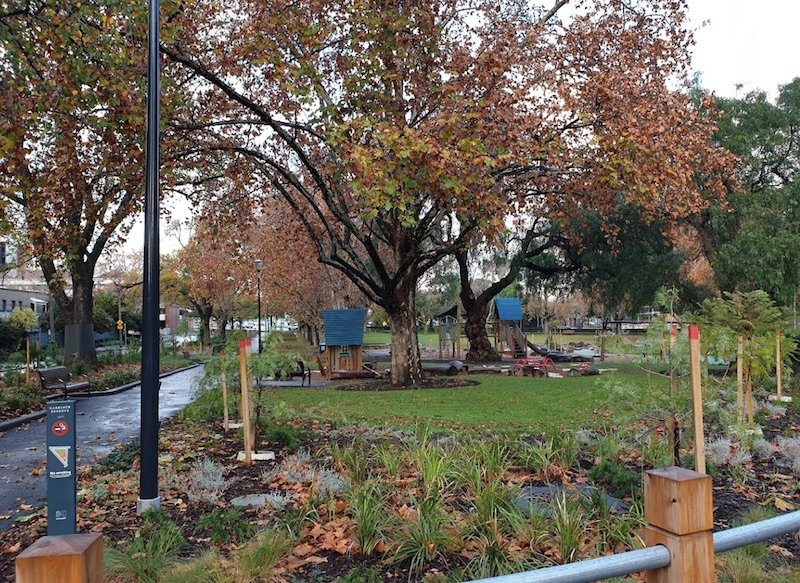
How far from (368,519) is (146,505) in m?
2.28

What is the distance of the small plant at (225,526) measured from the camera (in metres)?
4.98

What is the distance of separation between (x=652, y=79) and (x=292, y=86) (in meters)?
10.4

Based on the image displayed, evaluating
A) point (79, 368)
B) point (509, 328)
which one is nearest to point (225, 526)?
point (79, 368)

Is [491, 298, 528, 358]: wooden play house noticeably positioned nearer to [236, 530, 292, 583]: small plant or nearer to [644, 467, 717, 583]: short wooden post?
[236, 530, 292, 583]: small plant

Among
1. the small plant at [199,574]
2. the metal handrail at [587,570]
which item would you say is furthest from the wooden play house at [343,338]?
the metal handrail at [587,570]

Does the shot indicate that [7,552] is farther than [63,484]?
Yes

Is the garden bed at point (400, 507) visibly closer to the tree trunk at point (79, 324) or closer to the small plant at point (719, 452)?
the small plant at point (719, 452)

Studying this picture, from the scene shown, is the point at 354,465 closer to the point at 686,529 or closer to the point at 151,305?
the point at 151,305

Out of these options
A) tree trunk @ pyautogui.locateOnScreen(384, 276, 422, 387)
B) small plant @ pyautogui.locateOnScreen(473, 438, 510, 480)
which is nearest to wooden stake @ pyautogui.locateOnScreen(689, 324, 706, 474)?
small plant @ pyautogui.locateOnScreen(473, 438, 510, 480)

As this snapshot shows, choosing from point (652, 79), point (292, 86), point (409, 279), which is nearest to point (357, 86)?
point (292, 86)

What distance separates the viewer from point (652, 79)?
17547mm

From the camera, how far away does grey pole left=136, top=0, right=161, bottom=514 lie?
19.2ft

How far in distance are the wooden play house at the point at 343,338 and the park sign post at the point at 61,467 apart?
66.2ft

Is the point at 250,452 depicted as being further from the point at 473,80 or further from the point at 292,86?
the point at 473,80
